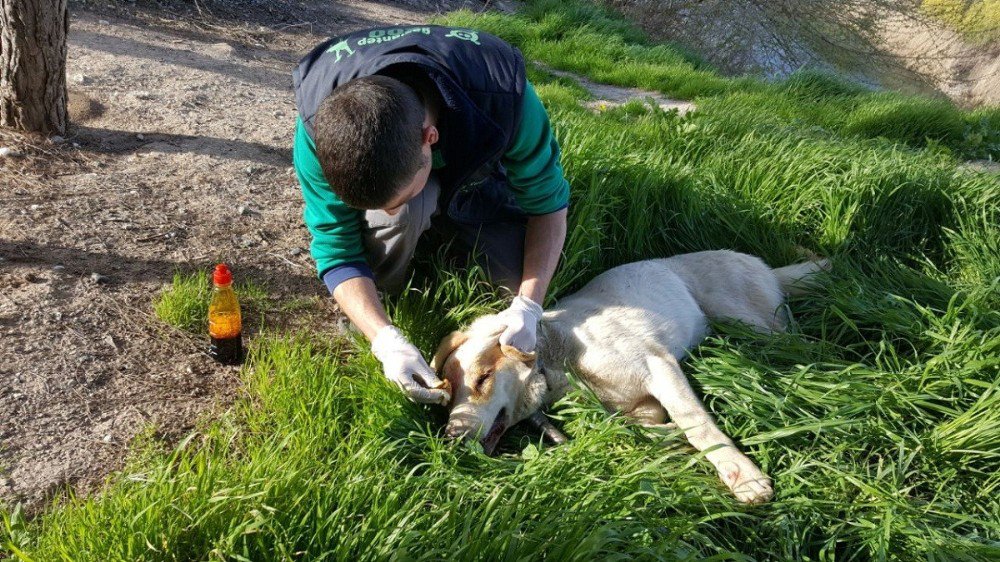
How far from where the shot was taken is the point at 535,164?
271 cm

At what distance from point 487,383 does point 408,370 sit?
0.28 m

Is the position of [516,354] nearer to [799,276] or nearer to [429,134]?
[429,134]

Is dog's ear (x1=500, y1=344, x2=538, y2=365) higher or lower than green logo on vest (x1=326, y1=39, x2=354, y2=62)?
lower

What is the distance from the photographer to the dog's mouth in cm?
235

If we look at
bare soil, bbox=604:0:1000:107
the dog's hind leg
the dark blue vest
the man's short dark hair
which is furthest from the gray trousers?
bare soil, bbox=604:0:1000:107

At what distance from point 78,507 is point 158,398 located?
73cm

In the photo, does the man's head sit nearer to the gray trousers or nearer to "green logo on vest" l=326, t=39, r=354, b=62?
"green logo on vest" l=326, t=39, r=354, b=62

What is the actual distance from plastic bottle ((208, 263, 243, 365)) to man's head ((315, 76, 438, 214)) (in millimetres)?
846

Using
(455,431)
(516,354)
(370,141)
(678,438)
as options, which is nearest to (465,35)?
(370,141)

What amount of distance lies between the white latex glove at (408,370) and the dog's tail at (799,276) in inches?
72.5

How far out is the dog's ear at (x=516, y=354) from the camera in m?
2.45

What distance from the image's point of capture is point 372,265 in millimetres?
2869

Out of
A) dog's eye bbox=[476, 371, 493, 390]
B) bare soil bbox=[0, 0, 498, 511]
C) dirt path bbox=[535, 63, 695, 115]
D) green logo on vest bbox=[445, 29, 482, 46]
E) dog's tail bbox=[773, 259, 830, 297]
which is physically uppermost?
green logo on vest bbox=[445, 29, 482, 46]

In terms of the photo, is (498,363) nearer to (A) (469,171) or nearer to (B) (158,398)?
(A) (469,171)
